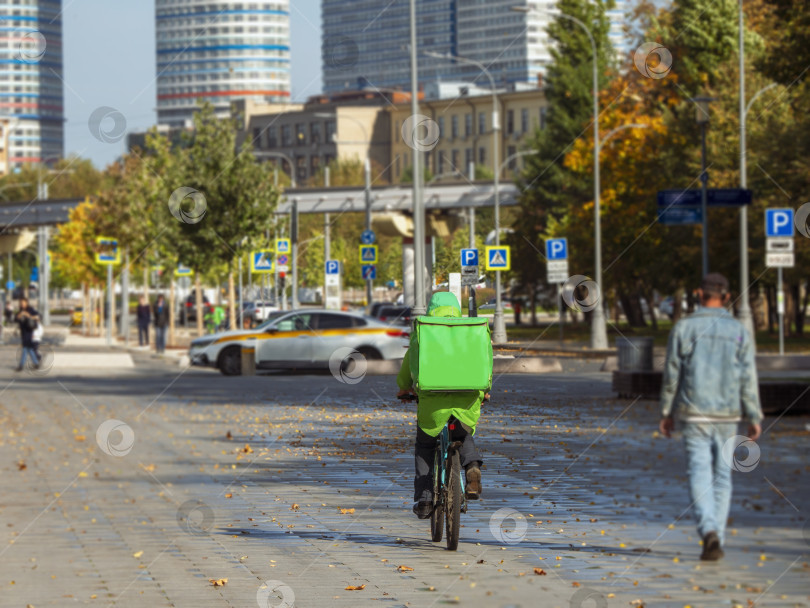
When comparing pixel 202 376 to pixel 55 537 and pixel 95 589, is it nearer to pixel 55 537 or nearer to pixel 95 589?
pixel 55 537

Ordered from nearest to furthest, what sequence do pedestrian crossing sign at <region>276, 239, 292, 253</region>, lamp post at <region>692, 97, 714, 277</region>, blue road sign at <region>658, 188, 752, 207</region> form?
blue road sign at <region>658, 188, 752, 207</region> → lamp post at <region>692, 97, 714, 277</region> → pedestrian crossing sign at <region>276, 239, 292, 253</region>

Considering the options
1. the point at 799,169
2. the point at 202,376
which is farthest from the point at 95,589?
the point at 799,169

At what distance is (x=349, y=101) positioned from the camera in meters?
157

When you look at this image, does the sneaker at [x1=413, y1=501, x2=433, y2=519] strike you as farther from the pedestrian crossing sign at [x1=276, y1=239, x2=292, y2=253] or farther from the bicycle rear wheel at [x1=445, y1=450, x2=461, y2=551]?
the pedestrian crossing sign at [x1=276, y1=239, x2=292, y2=253]

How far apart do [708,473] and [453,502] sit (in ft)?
8.58

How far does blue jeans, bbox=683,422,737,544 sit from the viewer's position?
2125 mm

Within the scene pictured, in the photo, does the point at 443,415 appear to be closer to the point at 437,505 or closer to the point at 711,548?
the point at 711,548

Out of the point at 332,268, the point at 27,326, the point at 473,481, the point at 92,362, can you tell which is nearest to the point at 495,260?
the point at 473,481

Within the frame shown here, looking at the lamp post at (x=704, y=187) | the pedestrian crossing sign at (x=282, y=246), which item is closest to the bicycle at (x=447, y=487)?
the lamp post at (x=704, y=187)

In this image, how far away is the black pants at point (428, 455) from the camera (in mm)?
3676

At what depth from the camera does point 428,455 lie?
13.8 feet

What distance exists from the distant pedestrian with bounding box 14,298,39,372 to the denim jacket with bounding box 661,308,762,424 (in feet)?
106

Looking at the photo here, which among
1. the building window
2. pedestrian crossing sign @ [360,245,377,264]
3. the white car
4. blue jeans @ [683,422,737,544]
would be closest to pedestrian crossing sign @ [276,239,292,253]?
pedestrian crossing sign @ [360,245,377,264]

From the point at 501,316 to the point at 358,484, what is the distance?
1.09 metres
